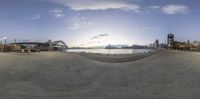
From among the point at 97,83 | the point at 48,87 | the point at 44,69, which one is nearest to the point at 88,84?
the point at 97,83

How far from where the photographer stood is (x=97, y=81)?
106 feet

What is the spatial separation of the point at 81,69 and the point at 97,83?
609cm

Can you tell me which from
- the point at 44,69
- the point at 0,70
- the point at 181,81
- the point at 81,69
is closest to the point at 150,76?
the point at 181,81

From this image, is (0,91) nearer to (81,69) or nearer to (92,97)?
(92,97)

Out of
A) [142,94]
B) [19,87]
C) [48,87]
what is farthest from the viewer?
[48,87]

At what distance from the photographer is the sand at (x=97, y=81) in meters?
25.0

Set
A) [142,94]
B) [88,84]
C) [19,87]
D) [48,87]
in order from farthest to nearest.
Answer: [88,84] < [48,87] < [19,87] < [142,94]

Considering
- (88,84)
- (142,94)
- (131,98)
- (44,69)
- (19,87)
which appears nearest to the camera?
(131,98)

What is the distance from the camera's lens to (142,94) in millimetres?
24984

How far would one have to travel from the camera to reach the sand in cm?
2497

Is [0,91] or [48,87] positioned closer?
[0,91]

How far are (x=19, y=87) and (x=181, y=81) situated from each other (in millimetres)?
11938

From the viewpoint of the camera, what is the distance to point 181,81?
94.7ft

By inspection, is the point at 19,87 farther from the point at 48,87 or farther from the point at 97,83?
the point at 97,83
